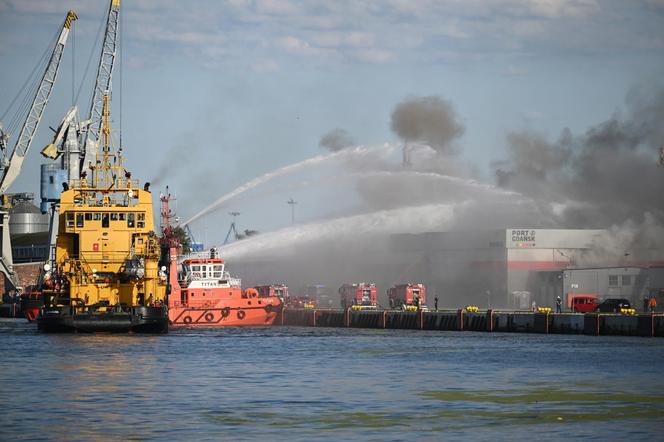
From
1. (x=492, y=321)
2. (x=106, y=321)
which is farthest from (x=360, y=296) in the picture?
(x=106, y=321)

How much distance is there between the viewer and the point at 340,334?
95.0m

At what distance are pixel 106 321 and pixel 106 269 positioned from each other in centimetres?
539

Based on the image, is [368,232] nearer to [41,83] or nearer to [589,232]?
[589,232]

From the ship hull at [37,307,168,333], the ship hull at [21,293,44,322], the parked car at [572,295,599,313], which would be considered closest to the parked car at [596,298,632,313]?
the parked car at [572,295,599,313]

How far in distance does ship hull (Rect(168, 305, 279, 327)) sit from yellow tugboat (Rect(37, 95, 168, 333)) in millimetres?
13374

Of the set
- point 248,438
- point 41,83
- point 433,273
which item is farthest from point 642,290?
point 248,438

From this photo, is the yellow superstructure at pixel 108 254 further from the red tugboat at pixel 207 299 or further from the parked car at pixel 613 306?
the parked car at pixel 613 306

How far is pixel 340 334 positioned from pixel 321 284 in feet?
218

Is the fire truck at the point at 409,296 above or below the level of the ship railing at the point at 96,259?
below

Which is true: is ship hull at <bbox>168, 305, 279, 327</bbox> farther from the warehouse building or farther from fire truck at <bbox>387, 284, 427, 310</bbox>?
the warehouse building

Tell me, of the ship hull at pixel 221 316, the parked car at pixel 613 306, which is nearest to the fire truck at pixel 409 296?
the ship hull at pixel 221 316

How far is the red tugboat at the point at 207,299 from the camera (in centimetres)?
10512

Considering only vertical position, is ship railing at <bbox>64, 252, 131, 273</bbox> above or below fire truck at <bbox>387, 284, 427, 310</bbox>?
above

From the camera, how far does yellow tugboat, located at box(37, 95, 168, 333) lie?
3346 inches
